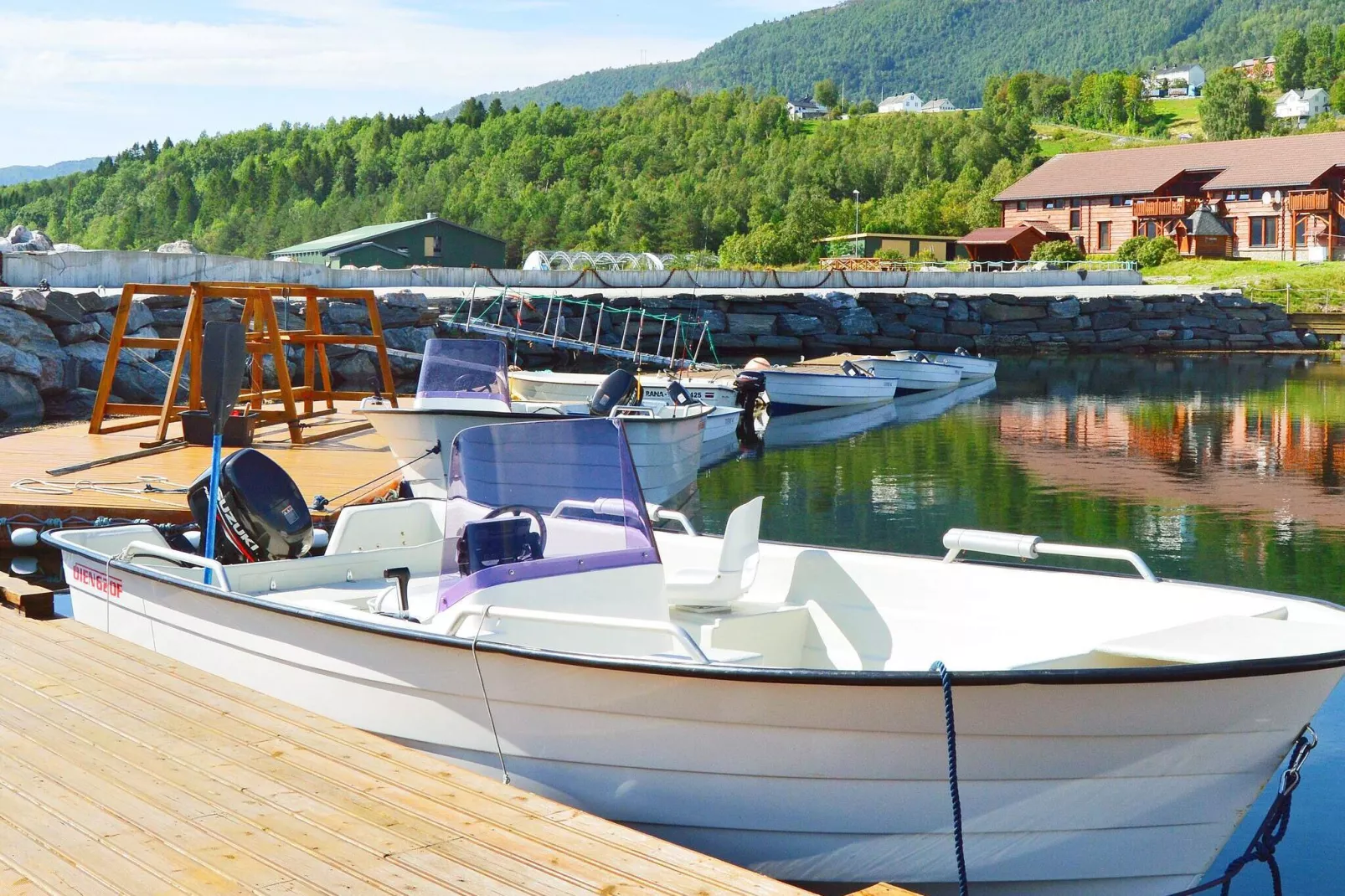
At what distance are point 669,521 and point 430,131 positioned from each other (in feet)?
434

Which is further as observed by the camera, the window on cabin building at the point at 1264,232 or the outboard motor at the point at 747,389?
the window on cabin building at the point at 1264,232

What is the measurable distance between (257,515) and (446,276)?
117 ft

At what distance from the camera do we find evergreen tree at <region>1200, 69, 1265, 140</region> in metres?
130

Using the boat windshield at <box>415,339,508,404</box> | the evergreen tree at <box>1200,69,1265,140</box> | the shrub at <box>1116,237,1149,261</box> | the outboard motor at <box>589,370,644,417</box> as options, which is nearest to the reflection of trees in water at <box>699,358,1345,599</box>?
the outboard motor at <box>589,370,644,417</box>

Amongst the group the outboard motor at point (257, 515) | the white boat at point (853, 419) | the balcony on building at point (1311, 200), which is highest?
the balcony on building at point (1311, 200)

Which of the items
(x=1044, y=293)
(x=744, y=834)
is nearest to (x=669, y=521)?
(x=744, y=834)

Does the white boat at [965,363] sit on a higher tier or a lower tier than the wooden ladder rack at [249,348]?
lower

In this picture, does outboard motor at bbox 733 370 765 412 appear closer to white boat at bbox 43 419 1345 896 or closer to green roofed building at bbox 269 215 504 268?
white boat at bbox 43 419 1345 896

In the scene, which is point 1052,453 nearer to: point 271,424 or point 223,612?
point 271,424

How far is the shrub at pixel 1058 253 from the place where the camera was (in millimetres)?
71062

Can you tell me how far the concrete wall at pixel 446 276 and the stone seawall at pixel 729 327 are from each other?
1.52 metres

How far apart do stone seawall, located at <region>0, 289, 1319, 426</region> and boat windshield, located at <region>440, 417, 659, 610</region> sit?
19.4 metres

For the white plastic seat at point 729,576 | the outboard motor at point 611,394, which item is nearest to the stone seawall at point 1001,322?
the outboard motor at point 611,394

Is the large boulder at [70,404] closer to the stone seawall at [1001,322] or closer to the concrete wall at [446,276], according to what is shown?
the concrete wall at [446,276]
